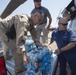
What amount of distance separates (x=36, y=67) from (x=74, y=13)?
3081 millimetres

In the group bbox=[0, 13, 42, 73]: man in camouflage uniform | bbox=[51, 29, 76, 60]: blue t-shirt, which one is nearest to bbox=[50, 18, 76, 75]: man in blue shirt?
bbox=[51, 29, 76, 60]: blue t-shirt

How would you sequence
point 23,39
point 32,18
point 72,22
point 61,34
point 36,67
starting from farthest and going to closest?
point 72,22
point 61,34
point 32,18
point 23,39
point 36,67

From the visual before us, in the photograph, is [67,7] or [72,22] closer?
[72,22]

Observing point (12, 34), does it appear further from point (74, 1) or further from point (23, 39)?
point (74, 1)

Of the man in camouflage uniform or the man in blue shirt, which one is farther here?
the man in blue shirt

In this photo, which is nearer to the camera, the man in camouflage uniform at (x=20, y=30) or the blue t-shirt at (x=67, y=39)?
the man in camouflage uniform at (x=20, y=30)

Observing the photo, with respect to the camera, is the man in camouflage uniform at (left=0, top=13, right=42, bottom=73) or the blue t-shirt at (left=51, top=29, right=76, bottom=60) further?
the blue t-shirt at (left=51, top=29, right=76, bottom=60)

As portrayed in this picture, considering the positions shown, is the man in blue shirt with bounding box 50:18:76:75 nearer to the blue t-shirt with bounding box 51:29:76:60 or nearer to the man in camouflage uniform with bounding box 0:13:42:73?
the blue t-shirt with bounding box 51:29:76:60

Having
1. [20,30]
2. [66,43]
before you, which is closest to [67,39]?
[66,43]

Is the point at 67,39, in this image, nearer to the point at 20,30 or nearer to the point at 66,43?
the point at 66,43

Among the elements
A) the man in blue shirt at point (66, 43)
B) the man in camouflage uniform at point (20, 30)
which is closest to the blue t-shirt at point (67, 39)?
the man in blue shirt at point (66, 43)

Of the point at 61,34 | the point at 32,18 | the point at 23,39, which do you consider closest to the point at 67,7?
the point at 61,34

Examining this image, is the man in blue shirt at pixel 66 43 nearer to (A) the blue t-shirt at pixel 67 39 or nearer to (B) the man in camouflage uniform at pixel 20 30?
(A) the blue t-shirt at pixel 67 39

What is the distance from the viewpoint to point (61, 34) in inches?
157
